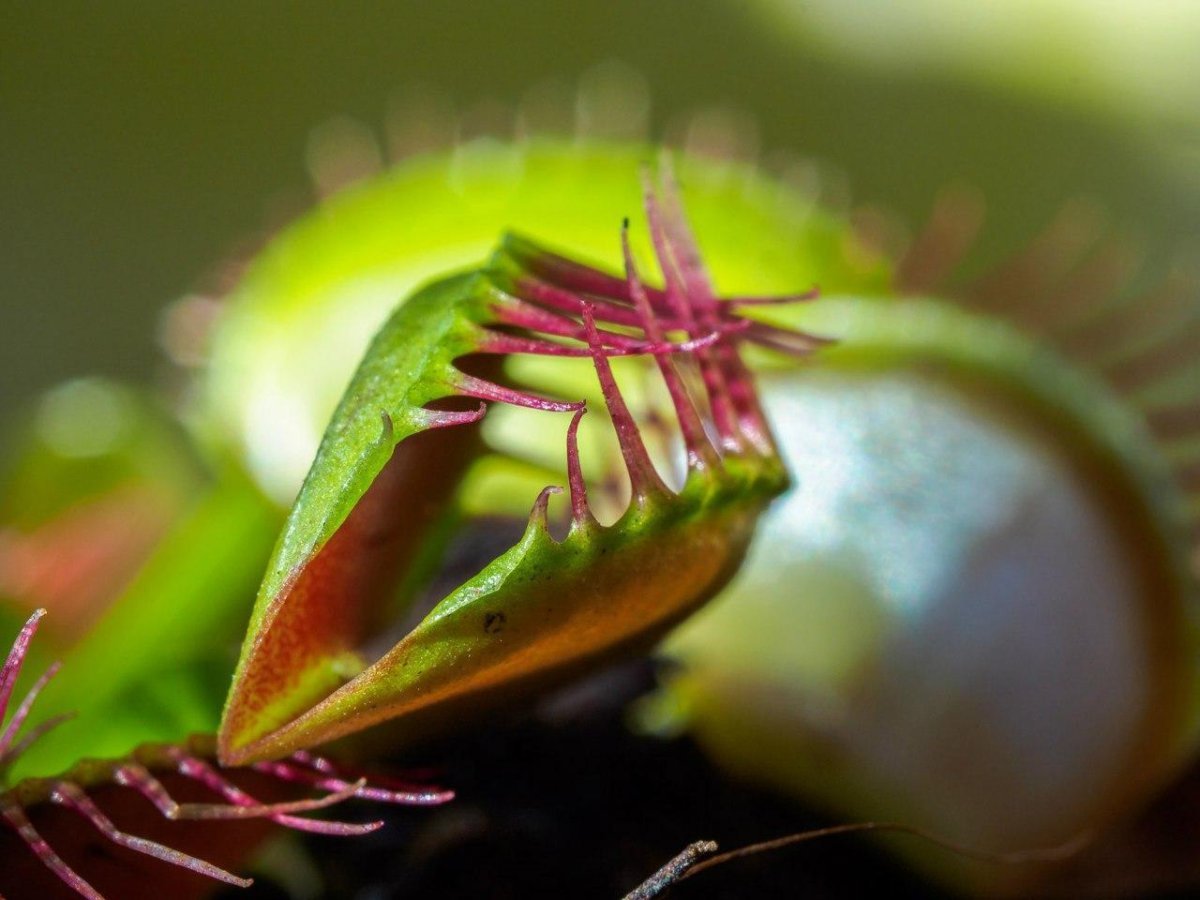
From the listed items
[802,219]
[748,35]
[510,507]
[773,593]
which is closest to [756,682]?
[773,593]

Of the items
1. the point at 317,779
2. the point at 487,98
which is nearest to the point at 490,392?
the point at 317,779

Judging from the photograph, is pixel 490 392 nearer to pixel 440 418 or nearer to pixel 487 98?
pixel 440 418

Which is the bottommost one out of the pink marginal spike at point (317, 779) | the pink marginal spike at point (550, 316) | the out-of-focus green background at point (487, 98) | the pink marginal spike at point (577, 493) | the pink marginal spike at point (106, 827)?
the pink marginal spike at point (317, 779)

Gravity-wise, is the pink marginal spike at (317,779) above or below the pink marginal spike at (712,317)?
below

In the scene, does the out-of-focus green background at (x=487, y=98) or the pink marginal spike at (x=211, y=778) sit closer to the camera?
the pink marginal spike at (x=211, y=778)

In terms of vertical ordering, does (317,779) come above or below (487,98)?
below

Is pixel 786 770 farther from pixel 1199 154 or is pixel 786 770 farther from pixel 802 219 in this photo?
pixel 1199 154

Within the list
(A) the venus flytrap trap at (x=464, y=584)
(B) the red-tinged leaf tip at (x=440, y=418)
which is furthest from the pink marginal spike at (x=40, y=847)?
(B) the red-tinged leaf tip at (x=440, y=418)

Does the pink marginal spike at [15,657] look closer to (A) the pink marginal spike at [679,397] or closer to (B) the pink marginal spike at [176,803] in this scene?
(B) the pink marginal spike at [176,803]

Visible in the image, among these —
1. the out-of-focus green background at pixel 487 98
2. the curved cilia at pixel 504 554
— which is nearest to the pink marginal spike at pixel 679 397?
the curved cilia at pixel 504 554
